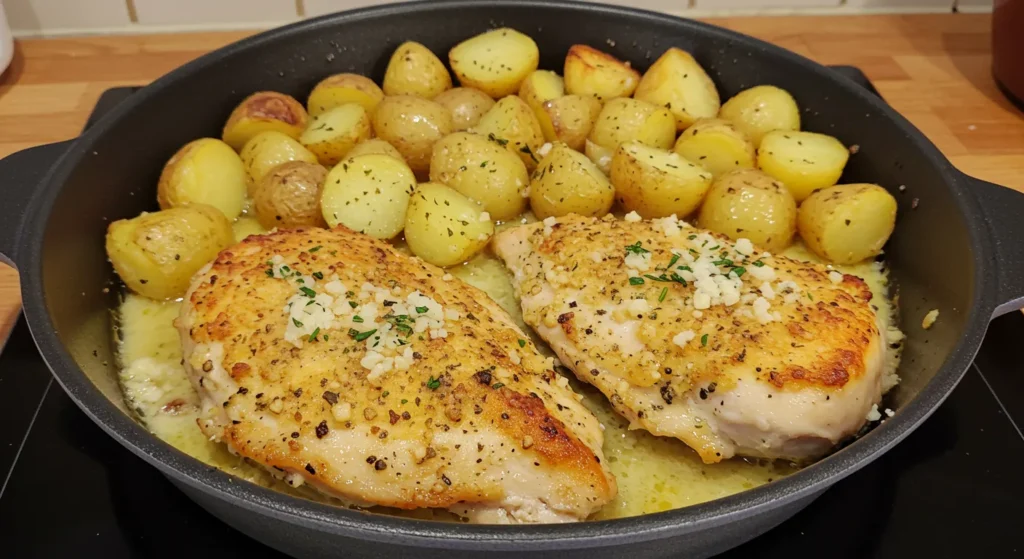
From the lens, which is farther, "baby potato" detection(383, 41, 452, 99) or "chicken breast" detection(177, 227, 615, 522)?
"baby potato" detection(383, 41, 452, 99)

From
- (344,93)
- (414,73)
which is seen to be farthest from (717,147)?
(344,93)

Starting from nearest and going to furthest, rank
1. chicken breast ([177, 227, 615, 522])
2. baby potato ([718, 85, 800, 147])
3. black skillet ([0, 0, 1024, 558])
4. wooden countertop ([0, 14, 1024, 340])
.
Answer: black skillet ([0, 0, 1024, 558])
chicken breast ([177, 227, 615, 522])
baby potato ([718, 85, 800, 147])
wooden countertop ([0, 14, 1024, 340])

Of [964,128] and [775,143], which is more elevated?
[775,143]

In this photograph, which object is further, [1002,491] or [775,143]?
[775,143]

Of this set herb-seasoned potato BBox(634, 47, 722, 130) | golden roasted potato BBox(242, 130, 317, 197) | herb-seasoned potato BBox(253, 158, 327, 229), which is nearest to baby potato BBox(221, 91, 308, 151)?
golden roasted potato BBox(242, 130, 317, 197)

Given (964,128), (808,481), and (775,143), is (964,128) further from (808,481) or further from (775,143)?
(808,481)

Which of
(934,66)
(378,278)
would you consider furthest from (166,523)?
(934,66)

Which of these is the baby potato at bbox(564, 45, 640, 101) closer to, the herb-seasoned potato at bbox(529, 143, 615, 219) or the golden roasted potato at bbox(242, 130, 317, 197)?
the herb-seasoned potato at bbox(529, 143, 615, 219)
